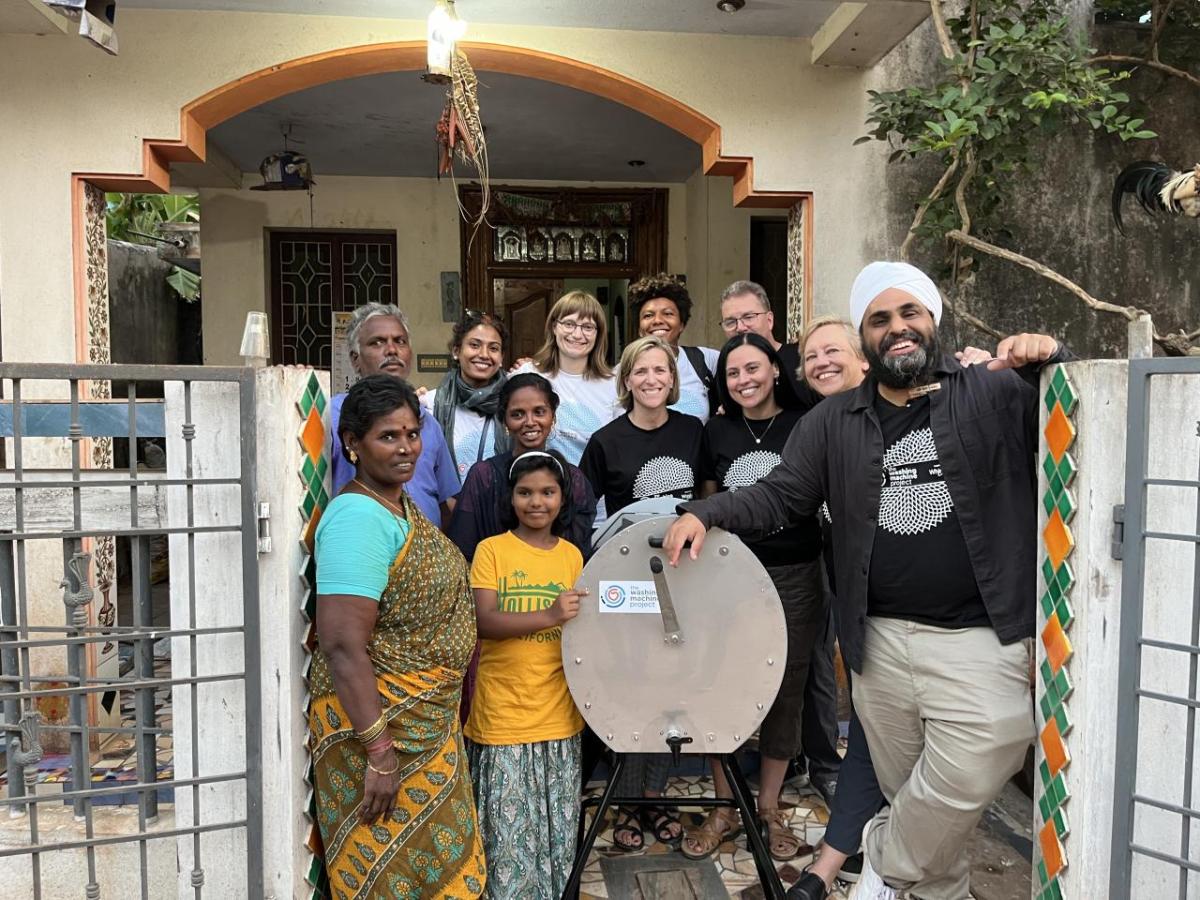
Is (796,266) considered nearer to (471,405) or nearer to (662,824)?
(471,405)

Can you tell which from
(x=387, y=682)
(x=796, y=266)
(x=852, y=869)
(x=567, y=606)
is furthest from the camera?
(x=796, y=266)

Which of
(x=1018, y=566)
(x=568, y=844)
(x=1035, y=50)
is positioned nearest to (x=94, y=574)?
(x=568, y=844)

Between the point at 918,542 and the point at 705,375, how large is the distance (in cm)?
146

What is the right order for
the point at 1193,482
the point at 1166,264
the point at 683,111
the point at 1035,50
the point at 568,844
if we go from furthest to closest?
the point at 1166,264 → the point at 683,111 → the point at 1035,50 → the point at 568,844 → the point at 1193,482

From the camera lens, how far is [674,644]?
2.43 metres

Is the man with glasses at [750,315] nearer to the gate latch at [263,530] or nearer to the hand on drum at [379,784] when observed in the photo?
the gate latch at [263,530]

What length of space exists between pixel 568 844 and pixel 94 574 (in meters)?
2.88

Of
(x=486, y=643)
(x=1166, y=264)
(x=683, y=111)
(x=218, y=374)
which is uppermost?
(x=683, y=111)

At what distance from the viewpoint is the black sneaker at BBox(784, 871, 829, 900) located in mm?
2607

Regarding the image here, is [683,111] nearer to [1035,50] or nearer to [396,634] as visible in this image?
[1035,50]

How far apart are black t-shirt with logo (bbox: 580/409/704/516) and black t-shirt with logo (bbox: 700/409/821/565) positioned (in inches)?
2.8

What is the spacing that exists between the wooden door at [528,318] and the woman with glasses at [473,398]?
5072mm

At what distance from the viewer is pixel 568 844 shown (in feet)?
8.39

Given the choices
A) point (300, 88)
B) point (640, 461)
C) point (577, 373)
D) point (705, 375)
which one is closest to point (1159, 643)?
point (640, 461)
